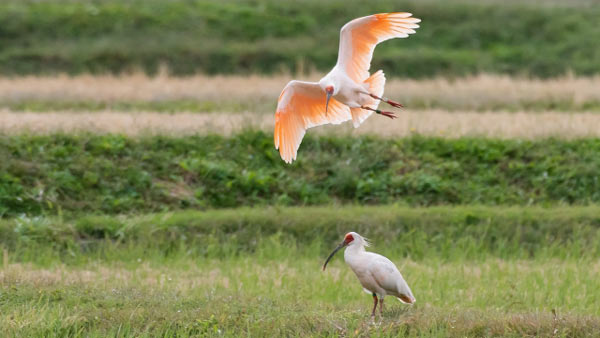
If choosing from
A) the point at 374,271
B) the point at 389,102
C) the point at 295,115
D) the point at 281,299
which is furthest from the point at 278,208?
the point at 389,102

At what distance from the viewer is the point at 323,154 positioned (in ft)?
46.5

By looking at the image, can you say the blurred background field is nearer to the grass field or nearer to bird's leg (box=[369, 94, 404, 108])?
the grass field

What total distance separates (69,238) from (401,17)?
18.4 ft

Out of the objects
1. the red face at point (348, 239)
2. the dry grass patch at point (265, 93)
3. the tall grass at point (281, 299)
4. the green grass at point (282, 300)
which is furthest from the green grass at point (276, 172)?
the red face at point (348, 239)

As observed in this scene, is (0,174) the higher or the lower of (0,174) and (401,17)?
the lower

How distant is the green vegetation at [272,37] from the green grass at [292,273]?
1321cm

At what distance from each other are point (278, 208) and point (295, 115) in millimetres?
4479

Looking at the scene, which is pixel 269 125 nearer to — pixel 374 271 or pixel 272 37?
pixel 374 271

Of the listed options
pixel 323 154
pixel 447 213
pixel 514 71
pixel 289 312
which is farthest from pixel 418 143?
pixel 514 71

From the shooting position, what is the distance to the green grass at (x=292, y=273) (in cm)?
749

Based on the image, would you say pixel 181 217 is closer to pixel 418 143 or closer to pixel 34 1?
pixel 418 143

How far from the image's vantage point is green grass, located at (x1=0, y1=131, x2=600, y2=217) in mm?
12773

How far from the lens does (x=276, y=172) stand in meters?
13.8

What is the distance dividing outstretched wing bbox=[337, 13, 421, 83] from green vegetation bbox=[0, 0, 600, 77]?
56.1 ft
